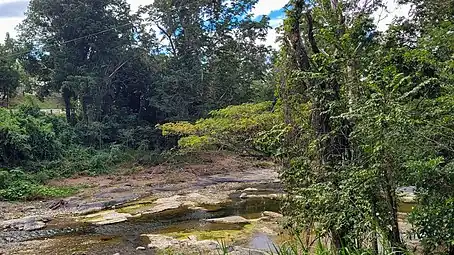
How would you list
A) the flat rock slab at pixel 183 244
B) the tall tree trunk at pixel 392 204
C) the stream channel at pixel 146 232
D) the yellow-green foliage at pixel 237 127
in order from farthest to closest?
the yellow-green foliage at pixel 237 127
the stream channel at pixel 146 232
the flat rock slab at pixel 183 244
the tall tree trunk at pixel 392 204

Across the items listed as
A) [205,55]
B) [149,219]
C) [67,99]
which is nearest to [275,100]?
[149,219]

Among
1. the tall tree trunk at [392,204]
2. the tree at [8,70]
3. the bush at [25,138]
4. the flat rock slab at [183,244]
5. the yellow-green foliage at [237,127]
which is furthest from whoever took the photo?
the tree at [8,70]

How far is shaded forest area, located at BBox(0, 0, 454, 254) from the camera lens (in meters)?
4.75

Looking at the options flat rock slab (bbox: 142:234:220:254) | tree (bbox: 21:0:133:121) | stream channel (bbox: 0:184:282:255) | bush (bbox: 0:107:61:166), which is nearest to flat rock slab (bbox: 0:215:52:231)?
stream channel (bbox: 0:184:282:255)

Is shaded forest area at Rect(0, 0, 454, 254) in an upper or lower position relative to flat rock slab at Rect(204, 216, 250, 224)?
upper

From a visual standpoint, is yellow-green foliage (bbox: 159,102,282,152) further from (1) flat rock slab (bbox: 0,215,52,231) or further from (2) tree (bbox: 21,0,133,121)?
(2) tree (bbox: 21,0,133,121)

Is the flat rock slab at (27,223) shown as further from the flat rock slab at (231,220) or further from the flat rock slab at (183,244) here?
the flat rock slab at (231,220)

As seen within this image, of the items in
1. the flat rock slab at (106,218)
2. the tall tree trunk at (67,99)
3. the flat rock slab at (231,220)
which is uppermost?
the tall tree trunk at (67,99)

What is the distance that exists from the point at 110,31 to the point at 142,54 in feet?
7.35

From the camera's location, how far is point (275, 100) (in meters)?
10.3

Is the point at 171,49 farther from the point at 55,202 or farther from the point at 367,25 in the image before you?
the point at 367,25

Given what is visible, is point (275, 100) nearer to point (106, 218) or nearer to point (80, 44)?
point (106, 218)

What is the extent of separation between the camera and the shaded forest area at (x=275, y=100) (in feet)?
15.6

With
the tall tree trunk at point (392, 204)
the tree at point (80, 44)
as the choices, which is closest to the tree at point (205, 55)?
the tree at point (80, 44)
